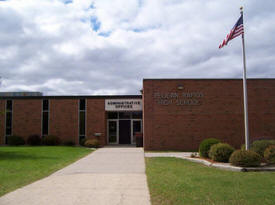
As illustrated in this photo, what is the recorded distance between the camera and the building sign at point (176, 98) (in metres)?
19.3

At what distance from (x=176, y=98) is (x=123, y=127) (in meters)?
7.03

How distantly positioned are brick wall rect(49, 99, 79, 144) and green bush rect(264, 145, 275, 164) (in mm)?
16110

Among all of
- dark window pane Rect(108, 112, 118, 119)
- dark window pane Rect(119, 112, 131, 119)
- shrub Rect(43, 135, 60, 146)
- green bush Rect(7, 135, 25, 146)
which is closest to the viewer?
shrub Rect(43, 135, 60, 146)

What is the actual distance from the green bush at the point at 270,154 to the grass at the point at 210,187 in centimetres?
162

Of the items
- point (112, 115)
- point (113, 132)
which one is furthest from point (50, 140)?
point (112, 115)

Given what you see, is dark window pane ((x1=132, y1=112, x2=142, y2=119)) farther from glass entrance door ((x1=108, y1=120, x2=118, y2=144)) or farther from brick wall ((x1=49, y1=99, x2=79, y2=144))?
brick wall ((x1=49, y1=99, x2=79, y2=144))

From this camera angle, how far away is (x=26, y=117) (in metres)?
23.8

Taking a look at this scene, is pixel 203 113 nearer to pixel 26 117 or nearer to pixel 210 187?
pixel 210 187

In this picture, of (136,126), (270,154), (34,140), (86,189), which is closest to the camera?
(86,189)

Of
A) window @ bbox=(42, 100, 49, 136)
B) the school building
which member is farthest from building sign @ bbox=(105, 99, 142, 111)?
window @ bbox=(42, 100, 49, 136)

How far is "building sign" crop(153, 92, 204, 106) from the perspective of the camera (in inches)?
758

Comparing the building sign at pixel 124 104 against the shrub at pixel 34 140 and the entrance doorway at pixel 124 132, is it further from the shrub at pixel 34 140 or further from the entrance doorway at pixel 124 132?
the shrub at pixel 34 140

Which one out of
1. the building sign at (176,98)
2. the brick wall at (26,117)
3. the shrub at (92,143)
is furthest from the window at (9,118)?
the building sign at (176,98)

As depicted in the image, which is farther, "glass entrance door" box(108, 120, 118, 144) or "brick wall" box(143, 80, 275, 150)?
"glass entrance door" box(108, 120, 118, 144)
